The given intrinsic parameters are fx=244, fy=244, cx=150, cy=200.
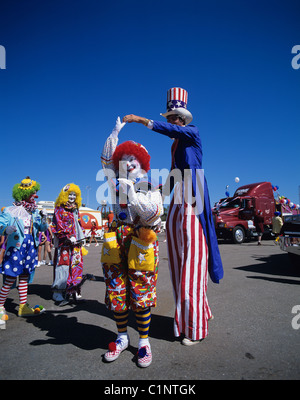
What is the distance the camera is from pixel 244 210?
12.5 m

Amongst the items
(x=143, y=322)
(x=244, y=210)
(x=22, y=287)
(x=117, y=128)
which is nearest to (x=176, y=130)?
(x=117, y=128)

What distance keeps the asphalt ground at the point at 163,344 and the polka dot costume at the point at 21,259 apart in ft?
1.95

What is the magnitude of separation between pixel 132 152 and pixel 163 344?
1.77 meters

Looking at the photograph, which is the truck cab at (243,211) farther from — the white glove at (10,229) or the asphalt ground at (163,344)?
the white glove at (10,229)

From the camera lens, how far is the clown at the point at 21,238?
2908 millimetres

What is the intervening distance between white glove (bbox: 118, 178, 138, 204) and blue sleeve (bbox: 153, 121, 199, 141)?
0.49 meters

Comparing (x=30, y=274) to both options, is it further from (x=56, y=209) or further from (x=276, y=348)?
(x=276, y=348)

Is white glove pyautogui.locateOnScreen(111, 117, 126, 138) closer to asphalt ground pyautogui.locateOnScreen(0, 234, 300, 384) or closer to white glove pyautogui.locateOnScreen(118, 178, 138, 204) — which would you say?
white glove pyautogui.locateOnScreen(118, 178, 138, 204)

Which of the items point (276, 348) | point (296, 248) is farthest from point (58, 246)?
point (296, 248)

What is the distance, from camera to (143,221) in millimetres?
1940

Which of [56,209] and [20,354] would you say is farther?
[56,209]

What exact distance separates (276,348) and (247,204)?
11164 mm

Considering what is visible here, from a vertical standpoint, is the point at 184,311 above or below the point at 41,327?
above

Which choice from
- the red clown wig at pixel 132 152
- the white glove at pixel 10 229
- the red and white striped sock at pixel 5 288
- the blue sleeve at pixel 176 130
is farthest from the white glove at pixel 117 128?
the red and white striped sock at pixel 5 288
